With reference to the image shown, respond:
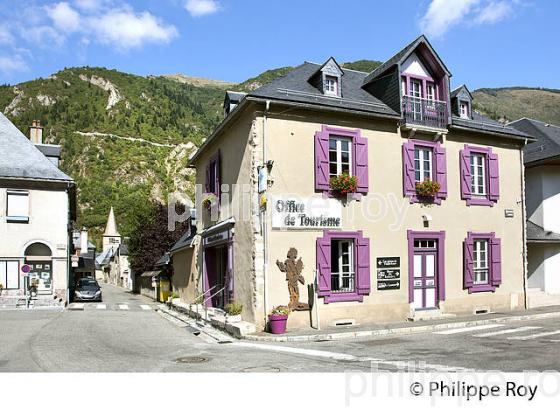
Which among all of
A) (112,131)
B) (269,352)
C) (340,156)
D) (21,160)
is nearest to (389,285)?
(340,156)

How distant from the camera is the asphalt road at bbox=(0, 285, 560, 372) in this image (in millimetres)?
9211

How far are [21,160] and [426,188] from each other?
20436 millimetres

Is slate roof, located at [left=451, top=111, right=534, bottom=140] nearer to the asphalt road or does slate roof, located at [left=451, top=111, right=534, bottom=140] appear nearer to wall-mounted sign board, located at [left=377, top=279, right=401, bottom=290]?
wall-mounted sign board, located at [left=377, top=279, right=401, bottom=290]

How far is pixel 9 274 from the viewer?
25594mm

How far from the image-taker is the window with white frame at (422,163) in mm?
17578

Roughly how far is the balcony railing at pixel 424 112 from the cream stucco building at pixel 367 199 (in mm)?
40

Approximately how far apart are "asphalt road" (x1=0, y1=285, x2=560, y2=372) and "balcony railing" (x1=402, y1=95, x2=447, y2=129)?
22.1ft

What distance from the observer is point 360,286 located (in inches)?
618

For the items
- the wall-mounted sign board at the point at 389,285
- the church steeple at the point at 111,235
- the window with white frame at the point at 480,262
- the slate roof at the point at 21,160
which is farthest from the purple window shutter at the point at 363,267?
the church steeple at the point at 111,235

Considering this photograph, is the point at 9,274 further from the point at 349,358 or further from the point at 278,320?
the point at 349,358

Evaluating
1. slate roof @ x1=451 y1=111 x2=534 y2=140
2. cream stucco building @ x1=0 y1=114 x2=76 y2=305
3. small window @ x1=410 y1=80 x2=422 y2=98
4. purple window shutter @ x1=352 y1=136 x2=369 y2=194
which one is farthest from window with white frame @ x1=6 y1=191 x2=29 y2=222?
slate roof @ x1=451 y1=111 x2=534 y2=140

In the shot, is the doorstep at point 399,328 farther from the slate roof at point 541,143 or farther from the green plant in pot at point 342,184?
the slate roof at point 541,143
